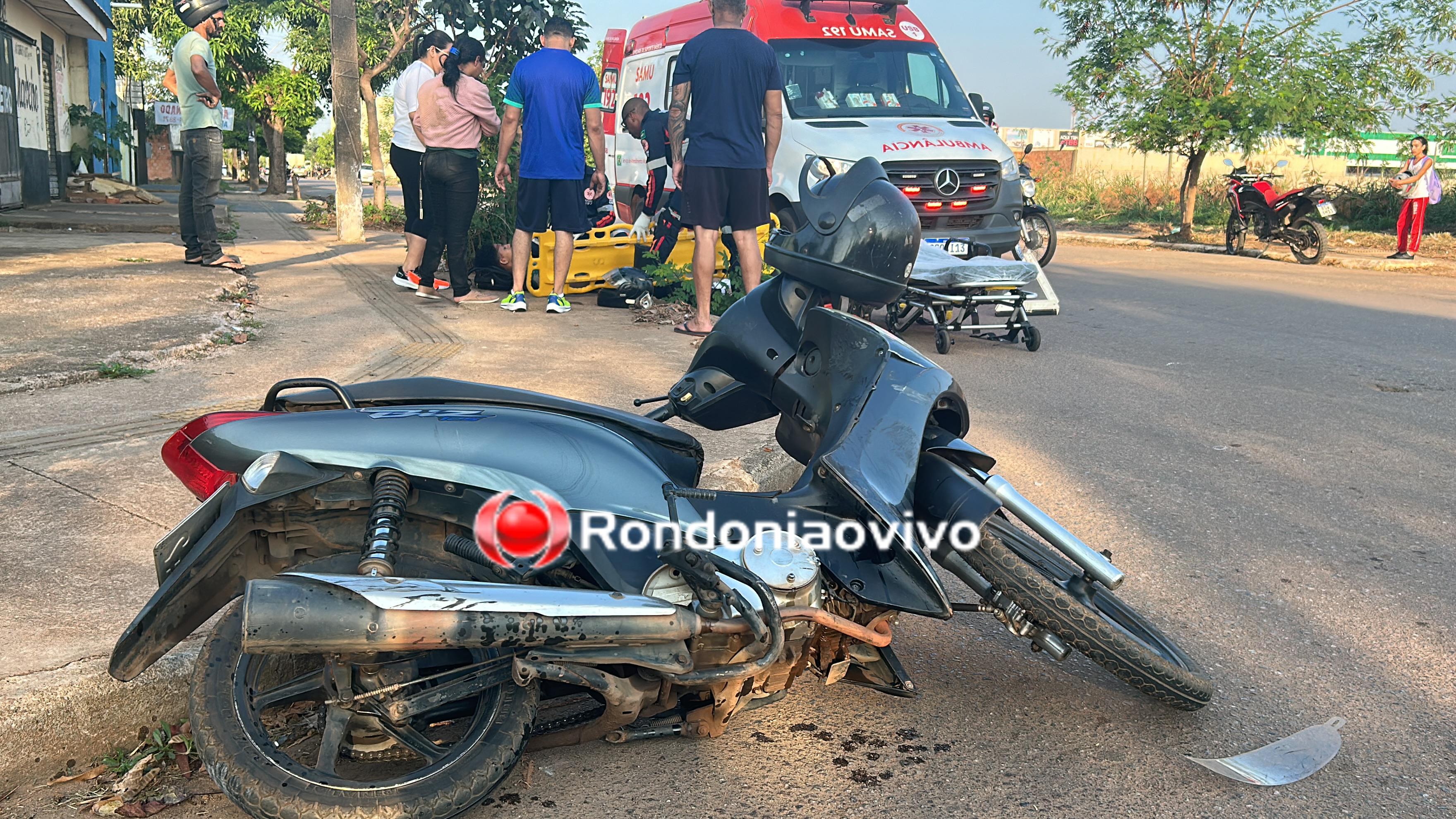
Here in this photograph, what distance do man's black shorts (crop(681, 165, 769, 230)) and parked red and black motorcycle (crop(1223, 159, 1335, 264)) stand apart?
11.9 m

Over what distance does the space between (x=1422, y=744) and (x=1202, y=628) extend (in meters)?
0.66

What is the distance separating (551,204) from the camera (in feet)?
24.3

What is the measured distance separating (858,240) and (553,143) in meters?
5.01

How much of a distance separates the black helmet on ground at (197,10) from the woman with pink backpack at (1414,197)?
15101mm

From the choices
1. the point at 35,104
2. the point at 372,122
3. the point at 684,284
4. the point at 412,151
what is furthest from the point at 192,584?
the point at 372,122

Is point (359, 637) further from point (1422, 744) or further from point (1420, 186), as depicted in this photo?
point (1420, 186)

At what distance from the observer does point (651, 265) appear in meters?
8.27

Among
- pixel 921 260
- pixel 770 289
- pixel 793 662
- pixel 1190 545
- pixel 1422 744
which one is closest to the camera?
pixel 793 662

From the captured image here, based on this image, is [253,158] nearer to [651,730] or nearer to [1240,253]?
[1240,253]

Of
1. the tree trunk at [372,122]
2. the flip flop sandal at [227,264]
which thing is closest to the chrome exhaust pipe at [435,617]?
the flip flop sandal at [227,264]

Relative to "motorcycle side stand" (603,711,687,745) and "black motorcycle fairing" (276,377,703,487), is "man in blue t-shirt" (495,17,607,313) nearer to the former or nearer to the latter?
"black motorcycle fairing" (276,377,703,487)

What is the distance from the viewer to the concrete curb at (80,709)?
86.5 inches

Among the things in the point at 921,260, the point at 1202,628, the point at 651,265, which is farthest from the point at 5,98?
the point at 1202,628

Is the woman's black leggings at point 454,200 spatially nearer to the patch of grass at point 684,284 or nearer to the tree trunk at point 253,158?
the patch of grass at point 684,284
